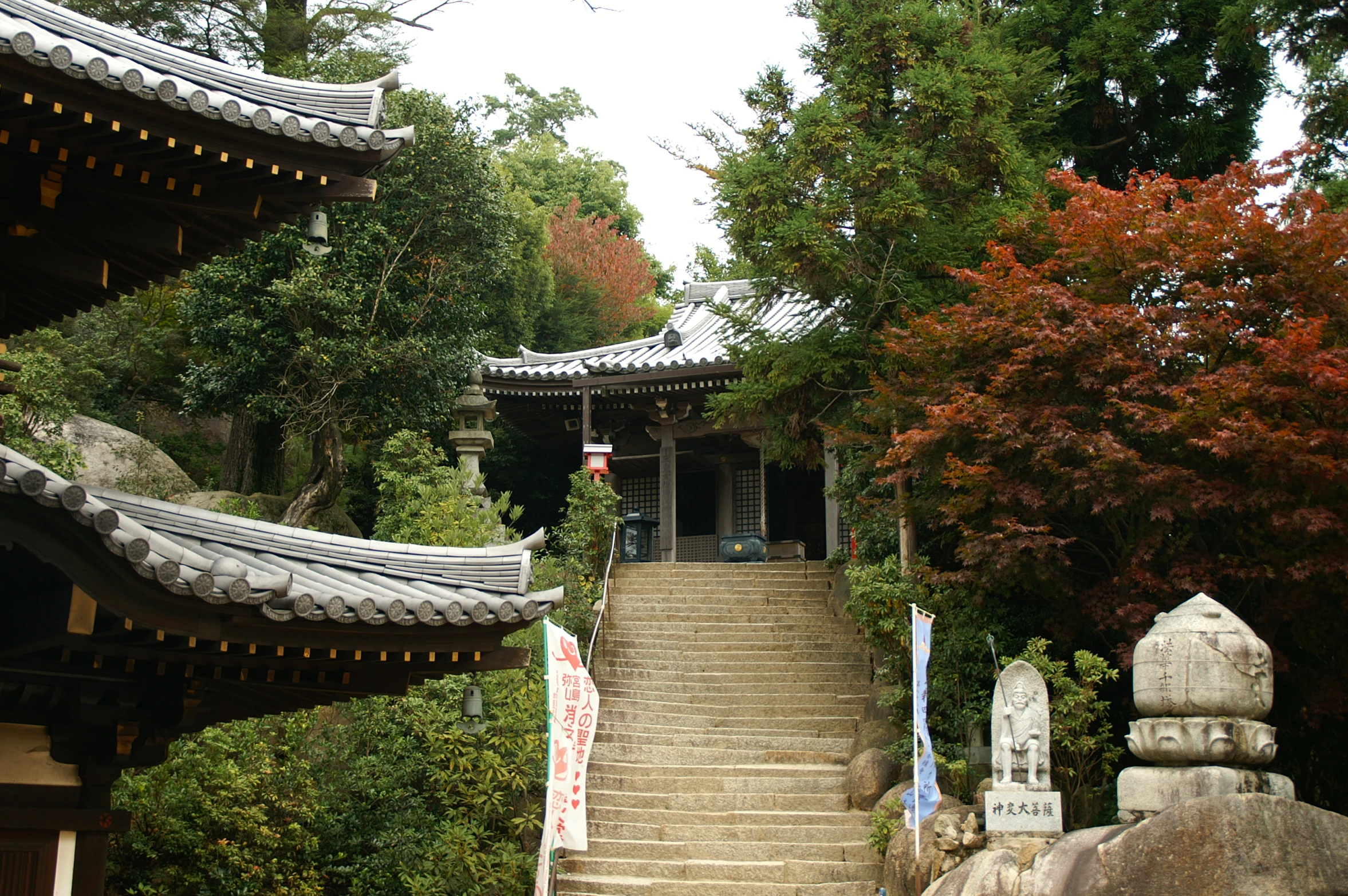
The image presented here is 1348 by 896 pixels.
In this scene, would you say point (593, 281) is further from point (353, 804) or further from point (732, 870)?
point (732, 870)

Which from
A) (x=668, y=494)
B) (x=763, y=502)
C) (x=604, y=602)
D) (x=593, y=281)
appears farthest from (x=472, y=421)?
(x=593, y=281)

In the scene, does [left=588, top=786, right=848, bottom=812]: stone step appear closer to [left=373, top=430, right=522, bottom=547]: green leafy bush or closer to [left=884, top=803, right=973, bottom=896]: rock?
[left=884, top=803, right=973, bottom=896]: rock

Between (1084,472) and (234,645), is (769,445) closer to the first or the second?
(1084,472)

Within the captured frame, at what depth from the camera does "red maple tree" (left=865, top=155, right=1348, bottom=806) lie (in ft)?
25.8

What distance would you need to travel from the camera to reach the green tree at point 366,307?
47.2ft

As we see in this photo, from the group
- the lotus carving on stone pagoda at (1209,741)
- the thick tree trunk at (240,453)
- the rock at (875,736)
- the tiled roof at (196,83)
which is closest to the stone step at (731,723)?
→ the rock at (875,736)

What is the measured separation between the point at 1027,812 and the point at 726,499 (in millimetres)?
12913

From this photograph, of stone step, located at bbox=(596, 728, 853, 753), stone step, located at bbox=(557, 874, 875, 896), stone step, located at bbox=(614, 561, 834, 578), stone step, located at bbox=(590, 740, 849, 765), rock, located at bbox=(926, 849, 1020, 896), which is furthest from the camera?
stone step, located at bbox=(614, 561, 834, 578)

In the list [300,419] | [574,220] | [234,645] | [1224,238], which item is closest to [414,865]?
[234,645]

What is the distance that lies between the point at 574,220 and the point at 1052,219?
63.5 ft

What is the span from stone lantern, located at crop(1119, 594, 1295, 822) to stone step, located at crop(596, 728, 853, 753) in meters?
5.23

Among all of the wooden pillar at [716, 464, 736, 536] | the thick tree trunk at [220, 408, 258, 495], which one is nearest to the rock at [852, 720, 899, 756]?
the wooden pillar at [716, 464, 736, 536]

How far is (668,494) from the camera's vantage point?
18.8 metres

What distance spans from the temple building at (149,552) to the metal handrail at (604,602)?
7.38 meters
